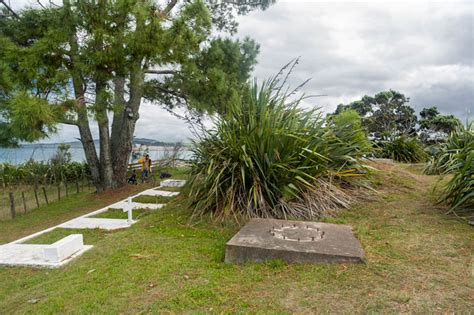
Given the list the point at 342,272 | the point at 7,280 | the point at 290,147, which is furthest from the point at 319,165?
the point at 7,280

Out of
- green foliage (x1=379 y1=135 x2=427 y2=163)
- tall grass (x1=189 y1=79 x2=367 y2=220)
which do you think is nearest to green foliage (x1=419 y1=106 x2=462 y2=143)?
green foliage (x1=379 y1=135 x2=427 y2=163)

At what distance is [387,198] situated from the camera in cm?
436

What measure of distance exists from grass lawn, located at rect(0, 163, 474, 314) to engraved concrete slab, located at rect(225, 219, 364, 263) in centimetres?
8

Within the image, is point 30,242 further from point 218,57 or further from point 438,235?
point 218,57

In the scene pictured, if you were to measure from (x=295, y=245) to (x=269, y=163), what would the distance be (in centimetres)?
151

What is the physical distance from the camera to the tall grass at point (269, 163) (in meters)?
3.92

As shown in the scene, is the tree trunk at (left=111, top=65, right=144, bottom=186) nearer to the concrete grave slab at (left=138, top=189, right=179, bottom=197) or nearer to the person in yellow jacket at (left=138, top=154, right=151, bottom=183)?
the person in yellow jacket at (left=138, top=154, right=151, bottom=183)

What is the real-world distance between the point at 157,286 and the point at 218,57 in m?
7.19

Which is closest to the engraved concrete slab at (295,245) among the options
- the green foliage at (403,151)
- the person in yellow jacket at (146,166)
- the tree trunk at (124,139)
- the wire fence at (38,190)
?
the wire fence at (38,190)

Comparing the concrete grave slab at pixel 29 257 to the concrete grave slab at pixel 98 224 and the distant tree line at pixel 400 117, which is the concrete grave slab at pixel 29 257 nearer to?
the concrete grave slab at pixel 98 224

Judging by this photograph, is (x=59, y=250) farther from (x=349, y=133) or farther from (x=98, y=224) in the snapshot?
(x=349, y=133)

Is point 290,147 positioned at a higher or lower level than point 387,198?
higher

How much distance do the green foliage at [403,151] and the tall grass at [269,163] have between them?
213 inches

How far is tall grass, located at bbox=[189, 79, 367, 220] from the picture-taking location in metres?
3.92
